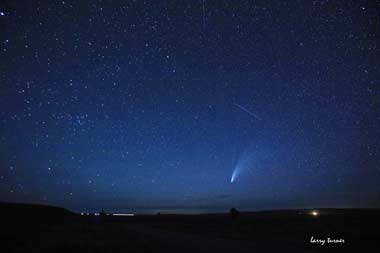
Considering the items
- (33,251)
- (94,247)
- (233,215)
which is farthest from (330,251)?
(233,215)

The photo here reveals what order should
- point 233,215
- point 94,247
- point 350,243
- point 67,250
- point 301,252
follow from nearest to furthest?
point 301,252 < point 67,250 < point 94,247 < point 350,243 < point 233,215

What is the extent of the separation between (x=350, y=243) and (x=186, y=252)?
11.0 m

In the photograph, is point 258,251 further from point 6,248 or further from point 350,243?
point 6,248

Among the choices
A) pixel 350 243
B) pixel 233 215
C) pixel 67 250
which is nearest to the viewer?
pixel 67 250

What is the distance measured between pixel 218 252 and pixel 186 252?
5.52 ft

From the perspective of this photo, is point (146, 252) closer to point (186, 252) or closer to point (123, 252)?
point (123, 252)

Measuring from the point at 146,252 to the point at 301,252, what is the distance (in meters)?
8.03

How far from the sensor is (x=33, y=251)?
630 inches

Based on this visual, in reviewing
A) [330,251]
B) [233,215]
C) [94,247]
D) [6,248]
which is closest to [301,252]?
[330,251]

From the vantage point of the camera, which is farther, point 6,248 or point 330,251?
point 6,248

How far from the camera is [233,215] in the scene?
4694cm

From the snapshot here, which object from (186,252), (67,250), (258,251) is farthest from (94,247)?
(258,251)

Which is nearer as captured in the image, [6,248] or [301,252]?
[301,252]

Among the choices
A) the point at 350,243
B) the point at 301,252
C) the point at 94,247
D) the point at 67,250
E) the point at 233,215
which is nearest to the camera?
the point at 301,252
